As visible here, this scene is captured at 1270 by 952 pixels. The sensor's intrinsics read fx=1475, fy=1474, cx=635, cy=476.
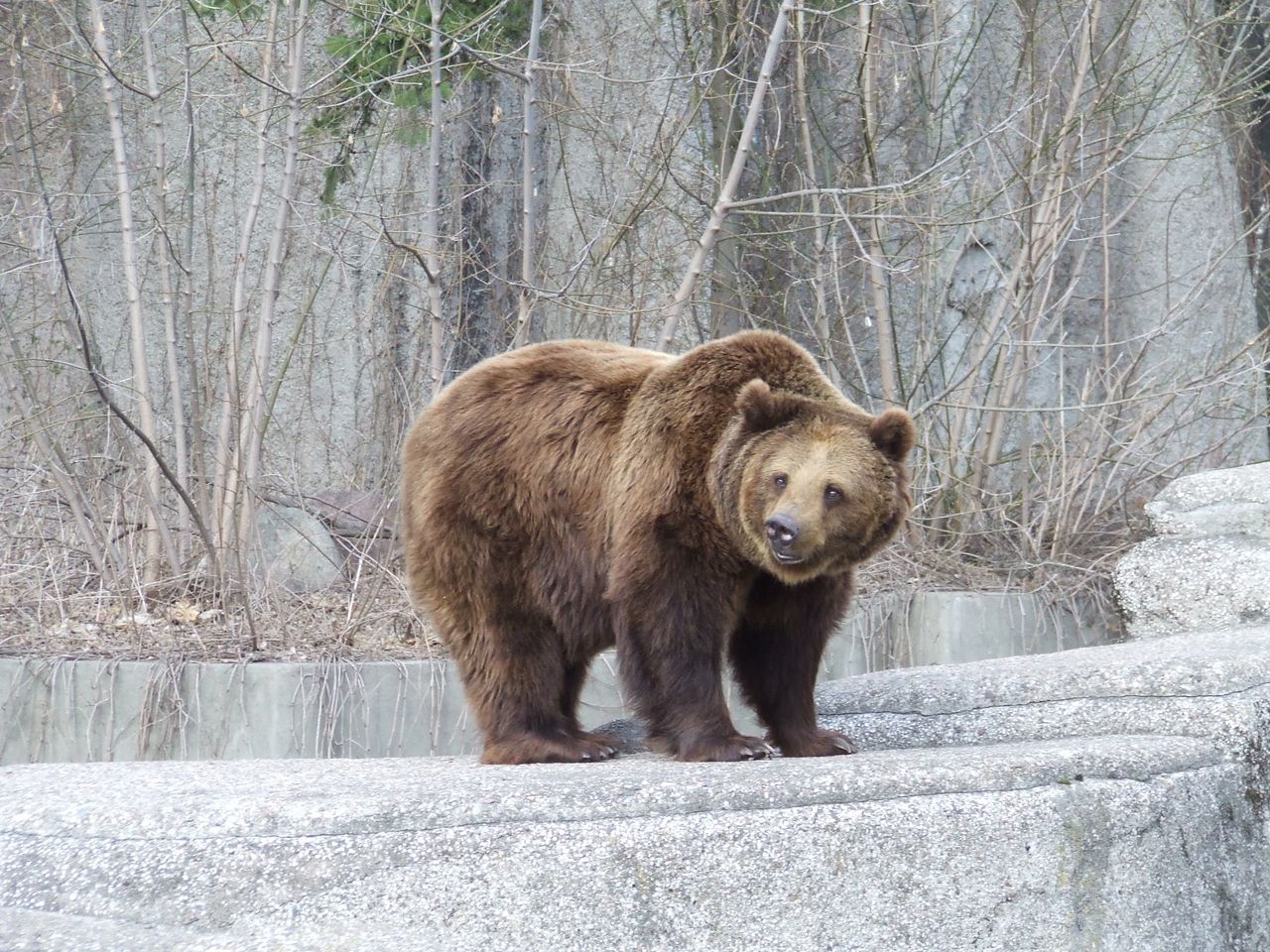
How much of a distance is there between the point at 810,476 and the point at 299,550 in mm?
4096

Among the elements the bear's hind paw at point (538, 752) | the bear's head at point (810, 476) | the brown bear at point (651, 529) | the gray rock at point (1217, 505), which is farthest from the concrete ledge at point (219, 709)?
the gray rock at point (1217, 505)

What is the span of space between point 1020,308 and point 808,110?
5.66ft

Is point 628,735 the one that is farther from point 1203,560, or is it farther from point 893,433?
point 1203,560

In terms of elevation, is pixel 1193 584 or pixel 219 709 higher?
pixel 1193 584

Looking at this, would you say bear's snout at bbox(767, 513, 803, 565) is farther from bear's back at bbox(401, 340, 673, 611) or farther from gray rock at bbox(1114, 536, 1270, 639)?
gray rock at bbox(1114, 536, 1270, 639)

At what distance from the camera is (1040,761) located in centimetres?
339

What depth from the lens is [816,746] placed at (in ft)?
14.4

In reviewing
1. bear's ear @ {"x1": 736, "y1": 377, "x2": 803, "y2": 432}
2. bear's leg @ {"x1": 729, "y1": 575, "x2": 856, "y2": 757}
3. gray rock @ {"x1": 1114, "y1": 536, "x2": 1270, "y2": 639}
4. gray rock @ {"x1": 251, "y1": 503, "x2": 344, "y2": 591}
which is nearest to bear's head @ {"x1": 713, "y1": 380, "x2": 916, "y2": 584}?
bear's ear @ {"x1": 736, "y1": 377, "x2": 803, "y2": 432}

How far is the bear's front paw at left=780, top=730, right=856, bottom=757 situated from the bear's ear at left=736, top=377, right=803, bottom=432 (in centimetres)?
95

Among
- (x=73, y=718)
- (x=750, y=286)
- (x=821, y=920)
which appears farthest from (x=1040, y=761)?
(x=750, y=286)

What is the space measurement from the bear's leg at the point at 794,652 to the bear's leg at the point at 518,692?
1.77 feet

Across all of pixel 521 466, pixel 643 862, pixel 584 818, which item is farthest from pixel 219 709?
pixel 643 862

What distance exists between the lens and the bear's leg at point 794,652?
173 inches

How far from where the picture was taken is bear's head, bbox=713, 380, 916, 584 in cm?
411
